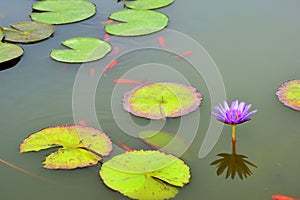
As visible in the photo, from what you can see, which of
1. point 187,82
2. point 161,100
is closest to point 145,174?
point 161,100

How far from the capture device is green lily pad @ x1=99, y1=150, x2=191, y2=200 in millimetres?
1864

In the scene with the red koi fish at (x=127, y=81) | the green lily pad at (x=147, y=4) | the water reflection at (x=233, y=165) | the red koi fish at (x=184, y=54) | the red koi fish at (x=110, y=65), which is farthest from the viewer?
the green lily pad at (x=147, y=4)

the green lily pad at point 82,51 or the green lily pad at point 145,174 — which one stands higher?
the green lily pad at point 82,51

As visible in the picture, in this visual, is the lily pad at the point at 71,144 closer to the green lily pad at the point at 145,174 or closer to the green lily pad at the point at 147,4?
the green lily pad at the point at 145,174

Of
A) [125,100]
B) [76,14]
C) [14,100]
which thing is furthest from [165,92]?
[76,14]

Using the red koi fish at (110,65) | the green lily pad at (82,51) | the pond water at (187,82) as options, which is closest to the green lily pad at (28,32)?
the pond water at (187,82)

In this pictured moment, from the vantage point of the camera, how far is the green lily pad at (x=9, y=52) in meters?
2.88

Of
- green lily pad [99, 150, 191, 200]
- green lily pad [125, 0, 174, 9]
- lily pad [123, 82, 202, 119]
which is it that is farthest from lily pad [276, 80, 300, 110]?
green lily pad [125, 0, 174, 9]

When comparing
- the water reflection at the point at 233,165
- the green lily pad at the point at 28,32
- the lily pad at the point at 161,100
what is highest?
the green lily pad at the point at 28,32

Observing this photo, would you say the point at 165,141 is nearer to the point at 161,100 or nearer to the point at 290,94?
the point at 161,100

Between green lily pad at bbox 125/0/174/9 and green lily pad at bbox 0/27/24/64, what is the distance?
101 cm

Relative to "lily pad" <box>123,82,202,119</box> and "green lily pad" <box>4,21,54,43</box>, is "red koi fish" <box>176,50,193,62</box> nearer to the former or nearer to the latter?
"lily pad" <box>123,82,202,119</box>

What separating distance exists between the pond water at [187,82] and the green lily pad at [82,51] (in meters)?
0.06

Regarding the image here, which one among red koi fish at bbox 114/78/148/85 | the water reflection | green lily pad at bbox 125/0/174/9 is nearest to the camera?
the water reflection
